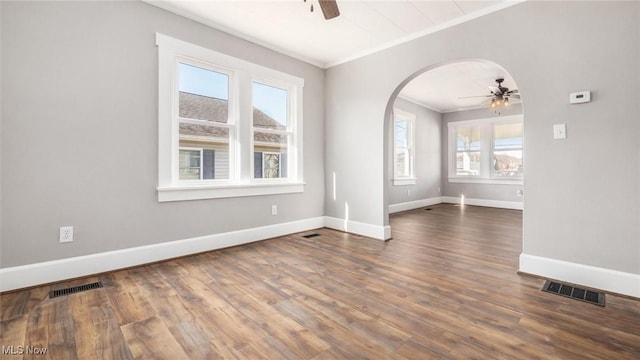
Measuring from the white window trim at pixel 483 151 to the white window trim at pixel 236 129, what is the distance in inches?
215

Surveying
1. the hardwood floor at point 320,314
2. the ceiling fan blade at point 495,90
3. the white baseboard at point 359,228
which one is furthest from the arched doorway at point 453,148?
the hardwood floor at point 320,314

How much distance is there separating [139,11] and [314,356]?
136 inches

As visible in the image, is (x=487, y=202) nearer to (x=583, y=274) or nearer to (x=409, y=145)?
(x=409, y=145)

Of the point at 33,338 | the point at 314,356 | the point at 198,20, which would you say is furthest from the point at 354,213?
the point at 33,338

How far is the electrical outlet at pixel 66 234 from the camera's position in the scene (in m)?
2.48

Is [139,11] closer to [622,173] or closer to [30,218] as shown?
[30,218]

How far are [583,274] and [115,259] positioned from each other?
4217 mm

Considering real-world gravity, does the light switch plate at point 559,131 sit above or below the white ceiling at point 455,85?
below

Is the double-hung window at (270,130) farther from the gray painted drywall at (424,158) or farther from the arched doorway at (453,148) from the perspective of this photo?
the gray painted drywall at (424,158)

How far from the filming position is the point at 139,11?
2859 millimetres

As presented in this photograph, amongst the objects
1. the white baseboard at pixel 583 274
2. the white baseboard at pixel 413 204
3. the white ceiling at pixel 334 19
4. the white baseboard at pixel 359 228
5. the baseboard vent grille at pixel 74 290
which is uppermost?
the white ceiling at pixel 334 19

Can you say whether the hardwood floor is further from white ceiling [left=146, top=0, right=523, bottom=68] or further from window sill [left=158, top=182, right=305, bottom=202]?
white ceiling [left=146, top=0, right=523, bottom=68]

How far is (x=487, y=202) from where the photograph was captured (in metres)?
A: 7.41

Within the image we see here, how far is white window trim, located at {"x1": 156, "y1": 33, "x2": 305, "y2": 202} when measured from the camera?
3018 mm
